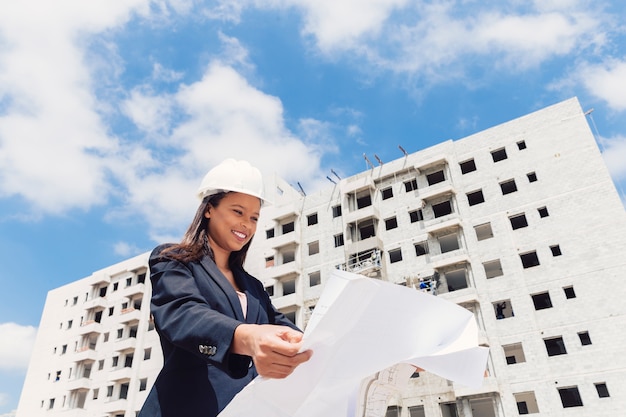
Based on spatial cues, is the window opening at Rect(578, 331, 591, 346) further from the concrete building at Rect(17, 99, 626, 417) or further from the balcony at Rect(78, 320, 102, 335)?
the balcony at Rect(78, 320, 102, 335)

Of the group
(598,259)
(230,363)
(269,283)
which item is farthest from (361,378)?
(269,283)

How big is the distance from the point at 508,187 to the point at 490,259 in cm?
432

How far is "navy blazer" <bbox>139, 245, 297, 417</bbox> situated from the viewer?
1.43 metres

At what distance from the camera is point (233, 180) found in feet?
6.88

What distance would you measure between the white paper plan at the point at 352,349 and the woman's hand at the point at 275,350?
4 centimetres

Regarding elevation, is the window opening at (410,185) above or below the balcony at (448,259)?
above

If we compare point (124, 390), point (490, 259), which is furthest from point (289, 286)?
point (124, 390)

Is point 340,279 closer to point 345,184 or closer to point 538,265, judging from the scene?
point 538,265

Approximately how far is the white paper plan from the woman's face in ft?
2.96

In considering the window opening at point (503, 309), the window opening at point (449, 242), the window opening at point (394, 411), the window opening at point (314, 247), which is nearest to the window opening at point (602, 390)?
the window opening at point (503, 309)

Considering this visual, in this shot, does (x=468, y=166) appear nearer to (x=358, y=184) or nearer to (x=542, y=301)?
(x=358, y=184)

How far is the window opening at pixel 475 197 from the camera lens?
2583cm

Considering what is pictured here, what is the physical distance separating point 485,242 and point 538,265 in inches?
114

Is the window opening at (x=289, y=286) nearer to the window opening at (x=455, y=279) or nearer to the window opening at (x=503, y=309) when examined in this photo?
the window opening at (x=455, y=279)
